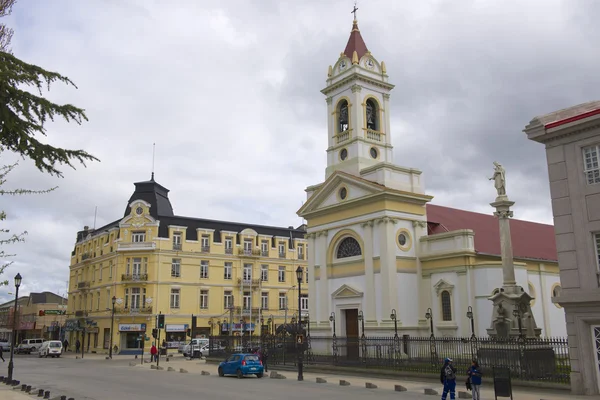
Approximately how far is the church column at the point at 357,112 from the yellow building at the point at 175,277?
2563 cm

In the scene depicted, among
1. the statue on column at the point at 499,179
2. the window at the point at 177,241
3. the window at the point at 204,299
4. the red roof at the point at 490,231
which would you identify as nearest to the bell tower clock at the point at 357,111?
the red roof at the point at 490,231

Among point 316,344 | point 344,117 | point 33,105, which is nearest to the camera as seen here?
point 33,105

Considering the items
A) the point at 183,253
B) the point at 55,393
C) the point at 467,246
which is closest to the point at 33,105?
the point at 55,393

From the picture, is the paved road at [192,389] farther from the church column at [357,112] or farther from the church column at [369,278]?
the church column at [357,112]

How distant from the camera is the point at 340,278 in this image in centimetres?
3859

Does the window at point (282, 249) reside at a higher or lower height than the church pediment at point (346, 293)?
higher

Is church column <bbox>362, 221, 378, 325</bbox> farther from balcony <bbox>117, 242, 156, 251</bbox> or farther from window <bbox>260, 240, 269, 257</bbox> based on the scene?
window <bbox>260, 240, 269, 257</bbox>

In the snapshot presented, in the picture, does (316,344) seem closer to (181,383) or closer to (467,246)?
(467,246)

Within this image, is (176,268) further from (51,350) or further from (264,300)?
(51,350)

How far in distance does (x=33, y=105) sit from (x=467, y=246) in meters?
28.2

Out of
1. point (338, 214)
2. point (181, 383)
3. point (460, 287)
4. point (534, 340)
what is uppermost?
point (338, 214)

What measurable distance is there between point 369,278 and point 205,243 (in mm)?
29384

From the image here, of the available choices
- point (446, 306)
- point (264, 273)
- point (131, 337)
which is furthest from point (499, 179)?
point (131, 337)

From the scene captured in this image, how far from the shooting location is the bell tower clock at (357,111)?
39.6 meters
